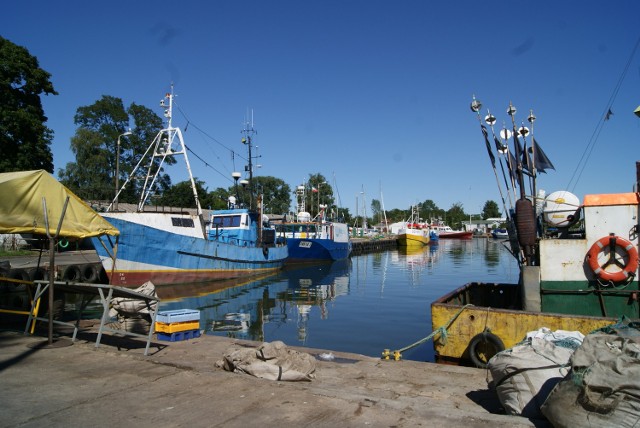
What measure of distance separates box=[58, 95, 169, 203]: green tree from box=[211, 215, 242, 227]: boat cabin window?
2019 cm

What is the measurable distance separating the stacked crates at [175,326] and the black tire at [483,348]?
15.8ft

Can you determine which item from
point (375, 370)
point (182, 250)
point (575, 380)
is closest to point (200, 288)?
point (182, 250)

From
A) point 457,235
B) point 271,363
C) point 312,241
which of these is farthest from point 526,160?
point 457,235

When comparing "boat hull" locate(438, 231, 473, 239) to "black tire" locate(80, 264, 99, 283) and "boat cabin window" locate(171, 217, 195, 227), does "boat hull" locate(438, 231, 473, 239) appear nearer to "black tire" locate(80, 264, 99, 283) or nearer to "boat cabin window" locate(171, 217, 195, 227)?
"boat cabin window" locate(171, 217, 195, 227)

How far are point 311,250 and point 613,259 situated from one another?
2863 cm

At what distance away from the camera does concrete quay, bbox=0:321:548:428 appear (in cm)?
400

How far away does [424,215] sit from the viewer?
444ft

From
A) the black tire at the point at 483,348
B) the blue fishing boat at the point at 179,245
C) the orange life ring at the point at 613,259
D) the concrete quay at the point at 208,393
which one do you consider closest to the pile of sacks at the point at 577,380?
the concrete quay at the point at 208,393

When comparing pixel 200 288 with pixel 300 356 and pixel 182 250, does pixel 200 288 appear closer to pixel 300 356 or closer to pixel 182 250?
pixel 182 250

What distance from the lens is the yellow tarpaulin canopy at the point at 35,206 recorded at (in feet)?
22.8

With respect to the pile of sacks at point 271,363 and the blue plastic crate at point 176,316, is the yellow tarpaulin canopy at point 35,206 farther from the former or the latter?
the pile of sacks at point 271,363

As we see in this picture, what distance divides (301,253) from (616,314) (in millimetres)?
28696

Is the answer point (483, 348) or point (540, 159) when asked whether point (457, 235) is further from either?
point (483, 348)

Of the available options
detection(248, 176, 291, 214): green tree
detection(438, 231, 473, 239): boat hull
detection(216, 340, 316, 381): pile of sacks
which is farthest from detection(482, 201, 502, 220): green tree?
detection(216, 340, 316, 381): pile of sacks
